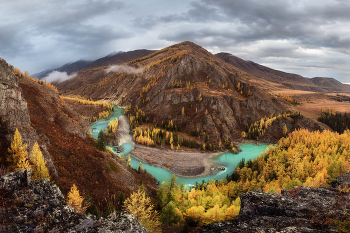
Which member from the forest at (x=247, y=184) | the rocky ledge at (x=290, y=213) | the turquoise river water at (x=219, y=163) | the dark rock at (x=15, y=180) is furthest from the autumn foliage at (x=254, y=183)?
the dark rock at (x=15, y=180)

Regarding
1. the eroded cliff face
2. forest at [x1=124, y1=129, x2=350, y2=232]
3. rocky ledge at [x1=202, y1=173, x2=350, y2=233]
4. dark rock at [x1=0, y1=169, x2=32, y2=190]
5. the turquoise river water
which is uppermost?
the eroded cliff face

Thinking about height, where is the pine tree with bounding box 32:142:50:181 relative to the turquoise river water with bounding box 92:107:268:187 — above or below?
above

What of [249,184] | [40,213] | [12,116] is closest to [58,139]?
[12,116]

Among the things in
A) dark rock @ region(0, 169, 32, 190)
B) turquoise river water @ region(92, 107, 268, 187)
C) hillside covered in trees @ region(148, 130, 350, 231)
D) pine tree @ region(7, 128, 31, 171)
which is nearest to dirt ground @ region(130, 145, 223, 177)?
turquoise river water @ region(92, 107, 268, 187)

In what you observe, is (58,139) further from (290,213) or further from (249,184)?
(249,184)

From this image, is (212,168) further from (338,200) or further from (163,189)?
(338,200)

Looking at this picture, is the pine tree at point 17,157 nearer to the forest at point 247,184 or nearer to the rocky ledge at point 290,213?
the forest at point 247,184

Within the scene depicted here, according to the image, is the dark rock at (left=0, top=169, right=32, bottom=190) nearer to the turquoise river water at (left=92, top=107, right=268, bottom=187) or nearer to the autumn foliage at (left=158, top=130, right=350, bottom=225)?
the autumn foliage at (left=158, top=130, right=350, bottom=225)
